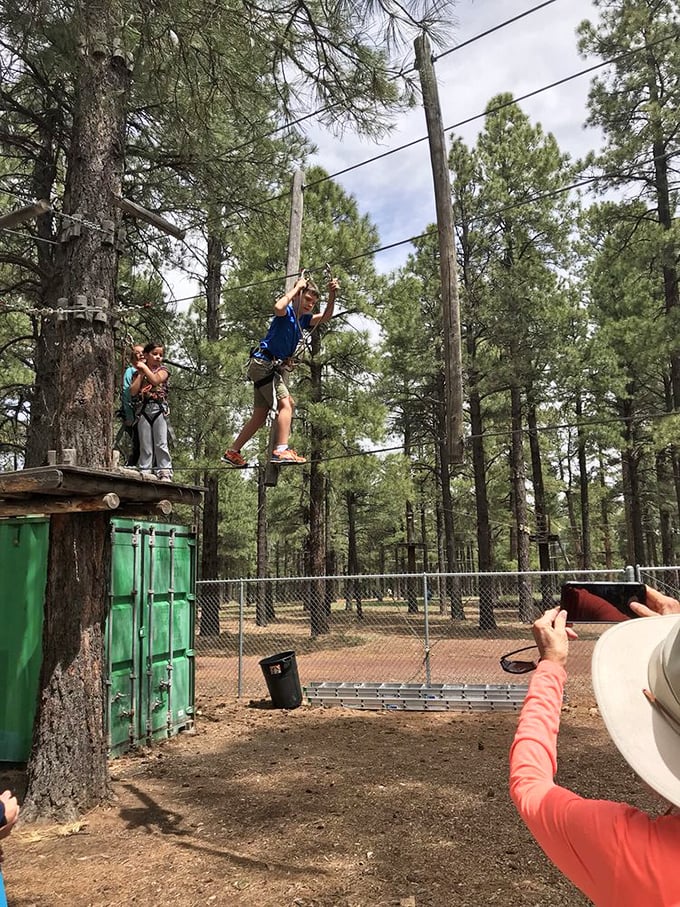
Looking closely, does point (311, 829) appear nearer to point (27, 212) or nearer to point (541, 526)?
point (27, 212)

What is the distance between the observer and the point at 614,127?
1583 centimetres

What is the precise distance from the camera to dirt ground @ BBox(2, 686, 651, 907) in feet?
12.8

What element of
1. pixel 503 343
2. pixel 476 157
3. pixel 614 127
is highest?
pixel 476 157

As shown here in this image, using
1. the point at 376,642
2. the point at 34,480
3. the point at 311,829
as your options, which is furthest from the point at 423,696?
the point at 376,642

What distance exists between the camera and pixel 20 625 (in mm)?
6531

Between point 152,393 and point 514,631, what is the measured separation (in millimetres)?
13708

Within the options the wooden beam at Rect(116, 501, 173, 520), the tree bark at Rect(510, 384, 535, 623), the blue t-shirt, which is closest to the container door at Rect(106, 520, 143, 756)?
→ the wooden beam at Rect(116, 501, 173, 520)

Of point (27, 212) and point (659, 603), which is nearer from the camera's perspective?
point (659, 603)

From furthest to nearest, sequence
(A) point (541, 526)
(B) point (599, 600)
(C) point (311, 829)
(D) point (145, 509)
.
Answer: (A) point (541, 526), (D) point (145, 509), (C) point (311, 829), (B) point (599, 600)

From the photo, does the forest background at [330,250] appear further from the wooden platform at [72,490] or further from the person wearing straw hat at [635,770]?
the person wearing straw hat at [635,770]

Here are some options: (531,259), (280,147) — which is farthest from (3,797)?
(531,259)

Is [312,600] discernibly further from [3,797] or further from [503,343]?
[3,797]

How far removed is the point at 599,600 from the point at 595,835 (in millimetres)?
705

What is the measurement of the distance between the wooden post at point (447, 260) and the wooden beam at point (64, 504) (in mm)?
2858
